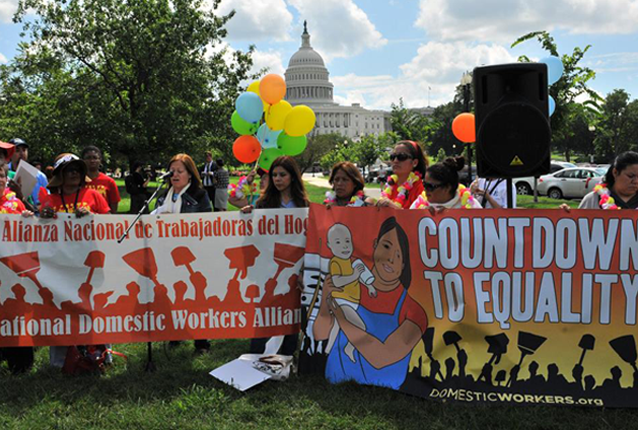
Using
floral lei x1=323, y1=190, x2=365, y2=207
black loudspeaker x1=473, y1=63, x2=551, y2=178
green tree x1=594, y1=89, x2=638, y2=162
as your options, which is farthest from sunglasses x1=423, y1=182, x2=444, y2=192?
green tree x1=594, y1=89, x2=638, y2=162

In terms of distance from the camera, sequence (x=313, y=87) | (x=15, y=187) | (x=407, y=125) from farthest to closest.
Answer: (x=313, y=87)
(x=407, y=125)
(x=15, y=187)

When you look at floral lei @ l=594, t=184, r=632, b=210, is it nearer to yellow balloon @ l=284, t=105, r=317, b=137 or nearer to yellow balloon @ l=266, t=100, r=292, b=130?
yellow balloon @ l=284, t=105, r=317, b=137

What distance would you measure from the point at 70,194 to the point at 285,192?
180 cm

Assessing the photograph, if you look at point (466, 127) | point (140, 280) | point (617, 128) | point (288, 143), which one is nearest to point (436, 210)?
point (140, 280)

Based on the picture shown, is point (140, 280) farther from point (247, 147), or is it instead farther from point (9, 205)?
point (247, 147)

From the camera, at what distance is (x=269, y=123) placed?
24.8ft

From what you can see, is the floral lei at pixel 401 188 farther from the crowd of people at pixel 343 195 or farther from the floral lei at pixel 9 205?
the floral lei at pixel 9 205

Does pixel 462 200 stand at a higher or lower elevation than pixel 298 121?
lower

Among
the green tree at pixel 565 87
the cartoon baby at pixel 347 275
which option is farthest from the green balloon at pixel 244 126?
the green tree at pixel 565 87

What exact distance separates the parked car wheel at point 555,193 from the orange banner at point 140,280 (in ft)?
66.9

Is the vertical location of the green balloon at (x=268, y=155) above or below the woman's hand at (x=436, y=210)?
above

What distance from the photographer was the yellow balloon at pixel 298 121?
7336mm

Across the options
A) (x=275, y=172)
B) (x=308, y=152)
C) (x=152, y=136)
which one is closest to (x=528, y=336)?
(x=275, y=172)

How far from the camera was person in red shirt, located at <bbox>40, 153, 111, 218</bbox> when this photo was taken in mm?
4582
